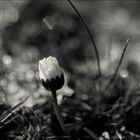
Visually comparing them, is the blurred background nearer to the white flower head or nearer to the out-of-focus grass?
the out-of-focus grass

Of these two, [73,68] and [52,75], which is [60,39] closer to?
[73,68]

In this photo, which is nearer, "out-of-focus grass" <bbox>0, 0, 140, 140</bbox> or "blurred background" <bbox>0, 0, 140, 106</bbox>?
"out-of-focus grass" <bbox>0, 0, 140, 140</bbox>

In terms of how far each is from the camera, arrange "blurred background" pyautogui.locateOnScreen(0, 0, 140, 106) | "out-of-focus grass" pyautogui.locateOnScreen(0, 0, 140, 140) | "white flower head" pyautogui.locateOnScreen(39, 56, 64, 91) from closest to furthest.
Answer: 1. "white flower head" pyautogui.locateOnScreen(39, 56, 64, 91)
2. "out-of-focus grass" pyautogui.locateOnScreen(0, 0, 140, 140)
3. "blurred background" pyautogui.locateOnScreen(0, 0, 140, 106)

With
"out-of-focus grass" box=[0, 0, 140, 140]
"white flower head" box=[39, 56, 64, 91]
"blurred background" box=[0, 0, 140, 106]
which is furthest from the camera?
"blurred background" box=[0, 0, 140, 106]

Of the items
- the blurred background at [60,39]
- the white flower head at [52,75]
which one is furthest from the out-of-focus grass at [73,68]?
the white flower head at [52,75]

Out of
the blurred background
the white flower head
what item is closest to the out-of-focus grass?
the blurred background

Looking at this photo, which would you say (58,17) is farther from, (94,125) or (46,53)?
(94,125)

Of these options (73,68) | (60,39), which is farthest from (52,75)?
(60,39)

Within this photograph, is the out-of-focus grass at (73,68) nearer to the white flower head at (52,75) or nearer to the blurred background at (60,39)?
the blurred background at (60,39)

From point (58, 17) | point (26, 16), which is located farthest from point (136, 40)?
point (26, 16)
